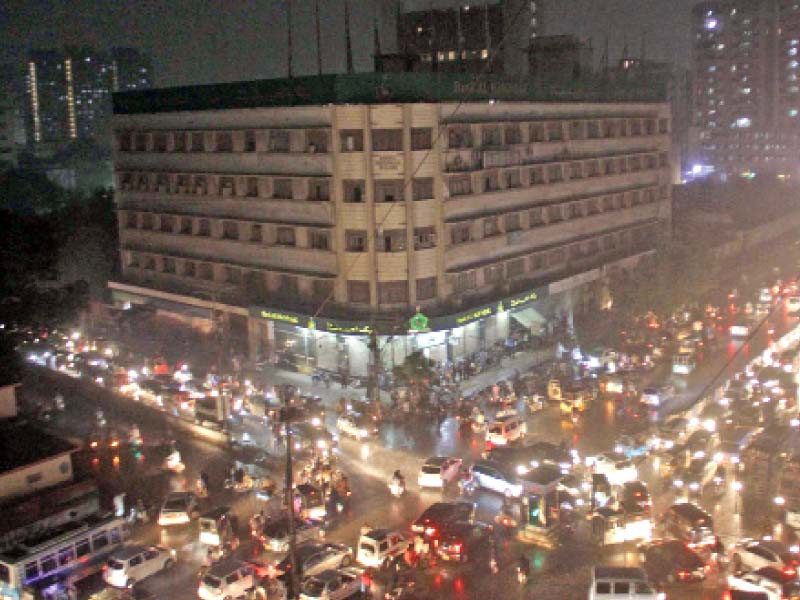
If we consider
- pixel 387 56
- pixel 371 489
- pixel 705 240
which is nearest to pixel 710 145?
pixel 705 240

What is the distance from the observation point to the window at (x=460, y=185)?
4012 cm

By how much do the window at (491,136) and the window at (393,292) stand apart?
8.63 metres

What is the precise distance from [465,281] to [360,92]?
10088 millimetres

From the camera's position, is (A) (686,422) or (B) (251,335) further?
(B) (251,335)

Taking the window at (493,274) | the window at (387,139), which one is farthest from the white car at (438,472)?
the window at (493,274)

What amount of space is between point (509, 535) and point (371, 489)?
5276 mm

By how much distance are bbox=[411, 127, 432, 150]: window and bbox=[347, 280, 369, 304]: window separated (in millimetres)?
6385

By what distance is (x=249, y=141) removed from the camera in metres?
42.6

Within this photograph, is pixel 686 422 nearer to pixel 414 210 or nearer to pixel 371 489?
pixel 371 489

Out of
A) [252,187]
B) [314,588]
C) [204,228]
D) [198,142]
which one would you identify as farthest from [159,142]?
[314,588]

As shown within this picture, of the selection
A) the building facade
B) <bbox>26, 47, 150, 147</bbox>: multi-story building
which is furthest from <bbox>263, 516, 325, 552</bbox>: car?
<bbox>26, 47, 150, 147</bbox>: multi-story building

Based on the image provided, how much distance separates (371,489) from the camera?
26766 millimetres

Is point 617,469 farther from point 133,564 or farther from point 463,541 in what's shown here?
point 133,564

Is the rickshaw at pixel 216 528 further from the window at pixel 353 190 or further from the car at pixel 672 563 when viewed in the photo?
the window at pixel 353 190
